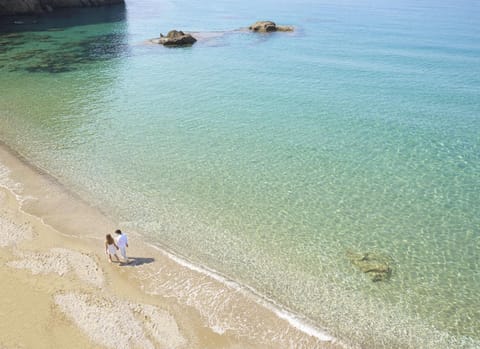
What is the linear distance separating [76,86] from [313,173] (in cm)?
2402

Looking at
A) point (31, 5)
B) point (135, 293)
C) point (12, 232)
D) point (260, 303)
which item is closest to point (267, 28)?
point (31, 5)

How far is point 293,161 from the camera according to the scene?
22359mm

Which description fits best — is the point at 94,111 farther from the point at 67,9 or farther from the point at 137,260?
the point at 67,9

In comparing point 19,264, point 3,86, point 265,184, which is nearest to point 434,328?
point 265,184

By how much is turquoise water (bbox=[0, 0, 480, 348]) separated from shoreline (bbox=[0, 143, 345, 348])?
0.85m

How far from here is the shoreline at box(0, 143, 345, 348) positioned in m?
11.9

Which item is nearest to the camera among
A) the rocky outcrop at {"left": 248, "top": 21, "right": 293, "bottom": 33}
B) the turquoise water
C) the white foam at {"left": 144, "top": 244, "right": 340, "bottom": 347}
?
the white foam at {"left": 144, "top": 244, "right": 340, "bottom": 347}

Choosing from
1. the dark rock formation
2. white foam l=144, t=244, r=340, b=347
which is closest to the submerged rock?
white foam l=144, t=244, r=340, b=347

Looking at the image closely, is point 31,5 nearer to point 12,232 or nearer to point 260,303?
point 12,232

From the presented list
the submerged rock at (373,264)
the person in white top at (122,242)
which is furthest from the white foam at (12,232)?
the submerged rock at (373,264)

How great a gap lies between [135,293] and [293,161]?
12.4m

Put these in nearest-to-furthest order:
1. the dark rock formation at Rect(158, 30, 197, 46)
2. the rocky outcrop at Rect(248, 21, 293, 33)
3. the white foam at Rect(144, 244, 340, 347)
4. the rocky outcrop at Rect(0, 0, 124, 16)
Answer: the white foam at Rect(144, 244, 340, 347) → the dark rock formation at Rect(158, 30, 197, 46) → the rocky outcrop at Rect(248, 21, 293, 33) → the rocky outcrop at Rect(0, 0, 124, 16)

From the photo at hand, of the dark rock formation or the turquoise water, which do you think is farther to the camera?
the dark rock formation

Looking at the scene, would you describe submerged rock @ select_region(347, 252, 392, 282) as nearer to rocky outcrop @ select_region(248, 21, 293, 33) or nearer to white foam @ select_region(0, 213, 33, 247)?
white foam @ select_region(0, 213, 33, 247)
